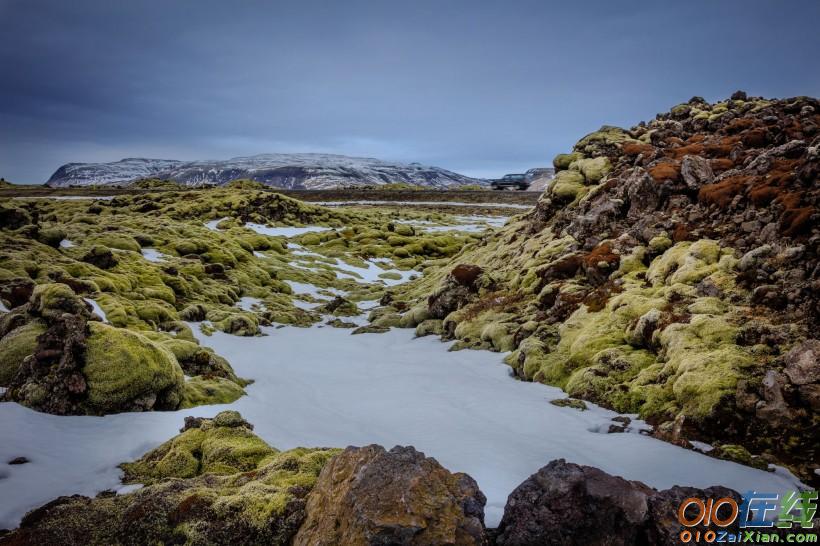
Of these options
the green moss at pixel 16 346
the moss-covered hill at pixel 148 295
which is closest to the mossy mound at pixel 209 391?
the moss-covered hill at pixel 148 295

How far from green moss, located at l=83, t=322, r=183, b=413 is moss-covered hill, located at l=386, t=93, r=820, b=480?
10.8 m

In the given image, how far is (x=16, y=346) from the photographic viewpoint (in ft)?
38.8

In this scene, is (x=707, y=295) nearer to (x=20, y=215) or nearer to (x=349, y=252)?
(x=20, y=215)

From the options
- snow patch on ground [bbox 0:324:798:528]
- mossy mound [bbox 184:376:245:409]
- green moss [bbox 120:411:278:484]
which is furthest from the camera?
mossy mound [bbox 184:376:245:409]

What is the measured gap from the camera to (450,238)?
55.1 m

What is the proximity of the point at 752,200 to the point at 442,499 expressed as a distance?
661 inches

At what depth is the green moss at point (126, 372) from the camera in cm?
1077

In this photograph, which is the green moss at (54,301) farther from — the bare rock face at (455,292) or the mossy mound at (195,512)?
the bare rock face at (455,292)

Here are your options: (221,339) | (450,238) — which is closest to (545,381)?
(221,339)

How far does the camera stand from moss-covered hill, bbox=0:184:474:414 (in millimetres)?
11031

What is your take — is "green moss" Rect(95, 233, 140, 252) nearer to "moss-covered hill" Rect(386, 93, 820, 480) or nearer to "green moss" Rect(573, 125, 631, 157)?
"moss-covered hill" Rect(386, 93, 820, 480)

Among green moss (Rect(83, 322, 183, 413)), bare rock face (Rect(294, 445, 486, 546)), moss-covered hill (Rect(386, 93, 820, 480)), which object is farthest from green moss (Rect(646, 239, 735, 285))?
A: green moss (Rect(83, 322, 183, 413))

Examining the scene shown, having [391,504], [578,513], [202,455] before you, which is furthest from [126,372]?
[578,513]

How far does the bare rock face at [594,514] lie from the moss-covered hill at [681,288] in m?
4.23
